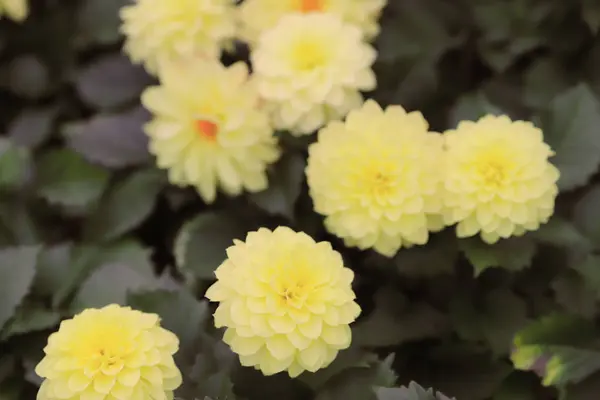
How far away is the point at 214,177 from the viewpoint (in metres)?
0.98

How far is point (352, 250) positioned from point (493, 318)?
0.69 ft

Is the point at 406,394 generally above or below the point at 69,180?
above

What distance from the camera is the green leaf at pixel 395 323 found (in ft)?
2.85

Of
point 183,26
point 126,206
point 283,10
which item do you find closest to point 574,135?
point 283,10

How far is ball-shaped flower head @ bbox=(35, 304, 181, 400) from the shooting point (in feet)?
2.12

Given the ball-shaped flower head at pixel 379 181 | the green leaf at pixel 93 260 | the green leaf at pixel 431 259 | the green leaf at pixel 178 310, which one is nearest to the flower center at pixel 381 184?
the ball-shaped flower head at pixel 379 181

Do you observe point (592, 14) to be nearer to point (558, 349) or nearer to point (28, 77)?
point (558, 349)

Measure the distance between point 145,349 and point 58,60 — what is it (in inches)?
33.2

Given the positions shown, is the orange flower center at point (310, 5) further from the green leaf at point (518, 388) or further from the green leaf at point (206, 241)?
the green leaf at point (518, 388)

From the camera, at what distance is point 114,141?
1.11m

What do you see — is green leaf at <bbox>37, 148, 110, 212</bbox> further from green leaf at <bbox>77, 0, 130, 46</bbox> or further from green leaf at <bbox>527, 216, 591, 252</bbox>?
green leaf at <bbox>527, 216, 591, 252</bbox>

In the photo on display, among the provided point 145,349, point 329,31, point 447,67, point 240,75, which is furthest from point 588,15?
point 145,349

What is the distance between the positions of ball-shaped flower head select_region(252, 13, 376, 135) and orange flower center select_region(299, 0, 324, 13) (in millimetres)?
78

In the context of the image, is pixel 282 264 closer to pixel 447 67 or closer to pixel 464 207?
pixel 464 207
